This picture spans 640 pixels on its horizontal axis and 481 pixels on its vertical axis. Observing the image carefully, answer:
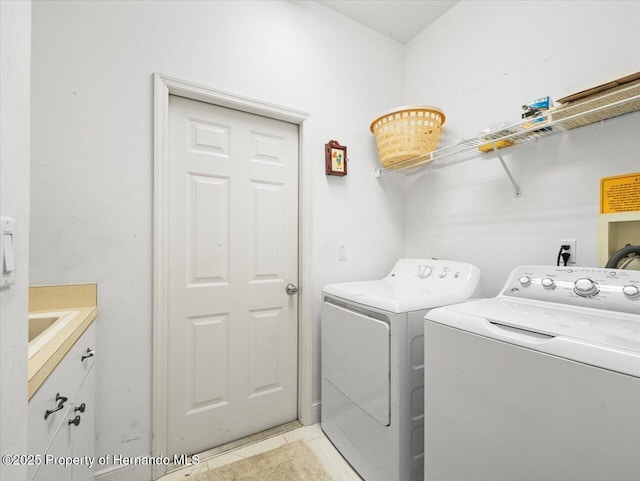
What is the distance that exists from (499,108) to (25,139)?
2.10 metres

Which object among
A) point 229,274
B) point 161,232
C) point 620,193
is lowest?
point 229,274

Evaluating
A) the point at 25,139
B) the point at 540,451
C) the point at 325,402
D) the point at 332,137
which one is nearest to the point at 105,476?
the point at 325,402

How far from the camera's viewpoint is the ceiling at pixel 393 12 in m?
1.97

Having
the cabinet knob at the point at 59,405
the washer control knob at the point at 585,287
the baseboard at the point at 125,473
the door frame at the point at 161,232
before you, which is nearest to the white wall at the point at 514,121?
the washer control knob at the point at 585,287

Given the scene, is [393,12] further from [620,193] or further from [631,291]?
[631,291]

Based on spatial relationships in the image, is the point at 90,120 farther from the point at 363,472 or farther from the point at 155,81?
the point at 363,472

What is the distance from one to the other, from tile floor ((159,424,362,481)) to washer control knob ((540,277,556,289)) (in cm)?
130

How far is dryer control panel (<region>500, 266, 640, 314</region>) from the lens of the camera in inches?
38.6

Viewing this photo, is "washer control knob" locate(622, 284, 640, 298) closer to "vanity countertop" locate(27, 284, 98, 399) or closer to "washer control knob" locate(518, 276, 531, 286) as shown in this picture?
"washer control knob" locate(518, 276, 531, 286)

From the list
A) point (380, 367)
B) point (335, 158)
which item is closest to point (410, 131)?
point (335, 158)

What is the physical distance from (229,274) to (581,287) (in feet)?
5.48

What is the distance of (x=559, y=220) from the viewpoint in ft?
4.76

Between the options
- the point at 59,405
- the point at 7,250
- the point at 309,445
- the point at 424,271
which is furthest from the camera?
the point at 424,271

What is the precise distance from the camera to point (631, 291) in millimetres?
964
